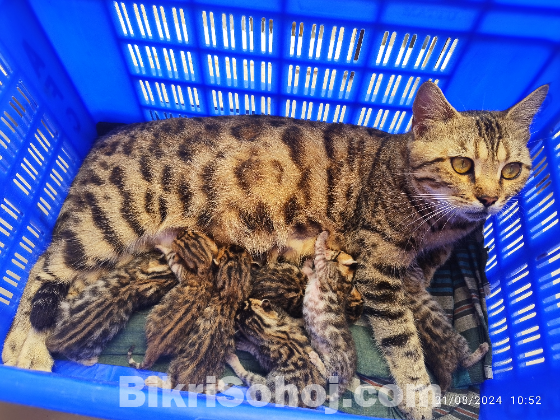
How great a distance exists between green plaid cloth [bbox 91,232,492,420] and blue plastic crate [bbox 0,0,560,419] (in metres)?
0.08

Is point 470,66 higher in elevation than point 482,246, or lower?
higher

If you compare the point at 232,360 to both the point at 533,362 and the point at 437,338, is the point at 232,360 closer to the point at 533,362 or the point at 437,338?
the point at 437,338

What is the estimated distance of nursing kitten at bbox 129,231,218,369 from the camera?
1689 mm

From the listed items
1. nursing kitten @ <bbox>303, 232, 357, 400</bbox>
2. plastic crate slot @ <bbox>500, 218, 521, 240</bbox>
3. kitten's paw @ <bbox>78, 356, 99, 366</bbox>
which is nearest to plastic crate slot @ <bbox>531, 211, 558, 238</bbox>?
plastic crate slot @ <bbox>500, 218, 521, 240</bbox>

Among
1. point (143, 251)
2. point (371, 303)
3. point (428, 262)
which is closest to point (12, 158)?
point (143, 251)

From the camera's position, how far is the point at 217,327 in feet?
5.60

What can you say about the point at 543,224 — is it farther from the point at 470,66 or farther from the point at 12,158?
the point at 12,158

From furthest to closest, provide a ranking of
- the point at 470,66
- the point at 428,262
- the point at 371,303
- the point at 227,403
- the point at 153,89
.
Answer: the point at 153,89, the point at 428,262, the point at 470,66, the point at 371,303, the point at 227,403

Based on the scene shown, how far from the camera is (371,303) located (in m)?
1.76

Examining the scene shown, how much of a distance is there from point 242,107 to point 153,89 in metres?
0.50

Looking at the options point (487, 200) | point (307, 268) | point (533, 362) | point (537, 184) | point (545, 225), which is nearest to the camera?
point (487, 200)

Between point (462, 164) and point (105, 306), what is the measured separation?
1620 mm

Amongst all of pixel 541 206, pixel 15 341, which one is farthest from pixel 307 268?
pixel 15 341

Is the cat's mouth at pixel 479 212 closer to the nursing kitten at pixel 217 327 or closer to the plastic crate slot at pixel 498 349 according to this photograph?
the plastic crate slot at pixel 498 349
